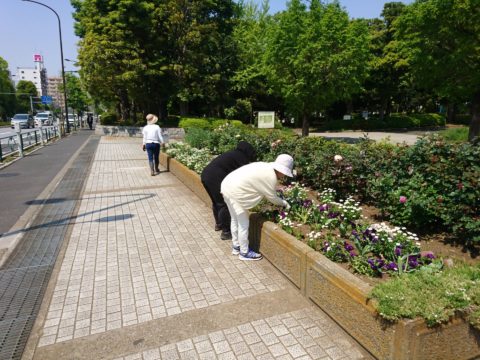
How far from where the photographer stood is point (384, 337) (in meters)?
2.66

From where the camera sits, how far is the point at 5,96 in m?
71.4

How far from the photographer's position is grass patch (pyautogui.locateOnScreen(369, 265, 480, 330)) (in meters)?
2.49

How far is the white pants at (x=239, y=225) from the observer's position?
4.36 metres

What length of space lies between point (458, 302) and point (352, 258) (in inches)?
42.3

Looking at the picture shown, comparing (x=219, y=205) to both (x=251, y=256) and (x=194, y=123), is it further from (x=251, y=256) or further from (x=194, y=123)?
(x=194, y=123)

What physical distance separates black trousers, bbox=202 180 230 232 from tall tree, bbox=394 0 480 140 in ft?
59.6

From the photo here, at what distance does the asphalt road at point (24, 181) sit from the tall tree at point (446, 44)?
19.0 meters

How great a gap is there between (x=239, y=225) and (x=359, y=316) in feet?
6.30

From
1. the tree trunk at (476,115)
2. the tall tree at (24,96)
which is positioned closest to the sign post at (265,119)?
the tree trunk at (476,115)

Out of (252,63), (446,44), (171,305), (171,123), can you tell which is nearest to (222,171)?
(171,305)

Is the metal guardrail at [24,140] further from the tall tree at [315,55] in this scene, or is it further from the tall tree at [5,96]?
the tall tree at [5,96]

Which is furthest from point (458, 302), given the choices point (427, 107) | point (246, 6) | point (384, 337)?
point (427, 107)

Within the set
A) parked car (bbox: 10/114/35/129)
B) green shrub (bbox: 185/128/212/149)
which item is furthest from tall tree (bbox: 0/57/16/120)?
green shrub (bbox: 185/128/212/149)

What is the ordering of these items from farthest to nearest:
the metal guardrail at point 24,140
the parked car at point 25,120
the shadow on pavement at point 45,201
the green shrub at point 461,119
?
the green shrub at point 461,119
the parked car at point 25,120
the metal guardrail at point 24,140
the shadow on pavement at point 45,201
